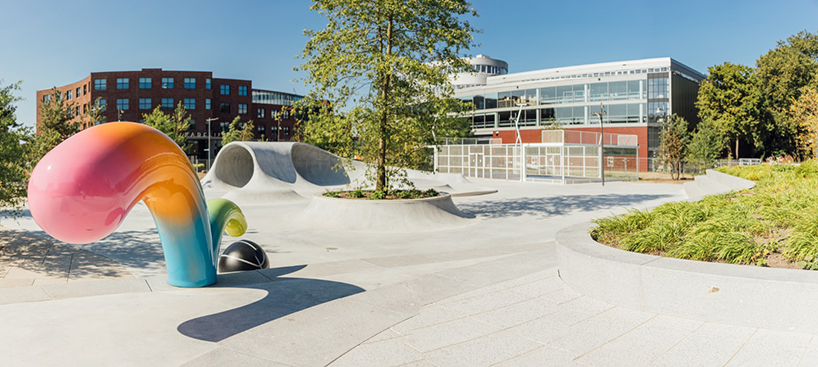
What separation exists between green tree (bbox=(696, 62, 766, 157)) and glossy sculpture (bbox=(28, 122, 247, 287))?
5839 cm

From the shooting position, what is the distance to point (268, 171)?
25.0 meters

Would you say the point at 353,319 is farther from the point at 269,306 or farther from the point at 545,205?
the point at 545,205

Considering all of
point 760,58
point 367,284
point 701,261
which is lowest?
point 367,284

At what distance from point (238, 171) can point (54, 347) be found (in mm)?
26383

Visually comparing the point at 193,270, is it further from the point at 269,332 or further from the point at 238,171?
the point at 238,171

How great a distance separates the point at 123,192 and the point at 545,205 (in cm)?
1655

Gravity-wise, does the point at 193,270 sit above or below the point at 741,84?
below

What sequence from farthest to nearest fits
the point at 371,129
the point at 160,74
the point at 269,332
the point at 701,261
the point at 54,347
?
the point at 160,74
the point at 371,129
the point at 701,261
the point at 269,332
the point at 54,347

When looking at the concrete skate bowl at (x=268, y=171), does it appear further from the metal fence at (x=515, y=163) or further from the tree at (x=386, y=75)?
the metal fence at (x=515, y=163)

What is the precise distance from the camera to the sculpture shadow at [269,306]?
4.90 meters

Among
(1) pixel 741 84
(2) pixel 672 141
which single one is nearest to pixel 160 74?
(2) pixel 672 141

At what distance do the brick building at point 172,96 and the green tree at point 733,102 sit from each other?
178 ft

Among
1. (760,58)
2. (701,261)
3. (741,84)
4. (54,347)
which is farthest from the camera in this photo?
(760,58)

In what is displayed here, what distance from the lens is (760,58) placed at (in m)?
61.2
